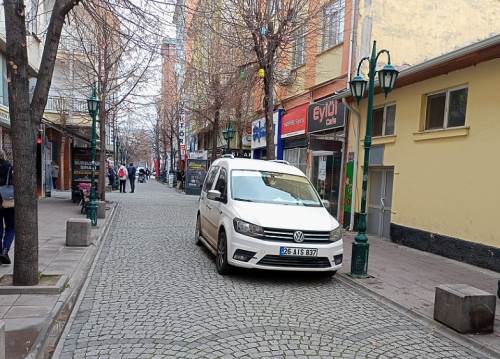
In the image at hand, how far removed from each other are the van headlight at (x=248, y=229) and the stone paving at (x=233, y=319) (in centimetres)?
78

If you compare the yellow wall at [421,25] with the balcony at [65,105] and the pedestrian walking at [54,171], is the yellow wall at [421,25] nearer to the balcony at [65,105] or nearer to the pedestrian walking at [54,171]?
the balcony at [65,105]

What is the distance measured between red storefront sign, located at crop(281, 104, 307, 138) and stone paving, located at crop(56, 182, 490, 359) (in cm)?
1031

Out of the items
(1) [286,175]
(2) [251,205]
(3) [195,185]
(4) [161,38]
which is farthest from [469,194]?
(3) [195,185]

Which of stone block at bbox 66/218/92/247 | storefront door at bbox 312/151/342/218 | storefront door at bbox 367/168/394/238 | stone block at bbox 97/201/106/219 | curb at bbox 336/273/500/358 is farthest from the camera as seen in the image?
storefront door at bbox 312/151/342/218

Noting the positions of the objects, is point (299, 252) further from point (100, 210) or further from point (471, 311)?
point (100, 210)

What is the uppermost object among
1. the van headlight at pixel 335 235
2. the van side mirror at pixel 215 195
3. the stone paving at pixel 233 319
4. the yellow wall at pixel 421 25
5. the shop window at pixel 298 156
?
the yellow wall at pixel 421 25

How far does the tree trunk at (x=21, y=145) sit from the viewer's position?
18.7 ft

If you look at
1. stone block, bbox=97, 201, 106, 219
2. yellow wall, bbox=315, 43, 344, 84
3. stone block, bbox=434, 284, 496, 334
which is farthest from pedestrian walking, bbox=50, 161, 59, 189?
stone block, bbox=434, 284, 496, 334

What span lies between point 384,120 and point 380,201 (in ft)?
7.47

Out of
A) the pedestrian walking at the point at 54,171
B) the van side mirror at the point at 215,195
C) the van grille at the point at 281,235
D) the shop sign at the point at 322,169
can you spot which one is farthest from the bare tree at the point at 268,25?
the pedestrian walking at the point at 54,171

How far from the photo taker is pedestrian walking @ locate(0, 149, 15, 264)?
6855 mm

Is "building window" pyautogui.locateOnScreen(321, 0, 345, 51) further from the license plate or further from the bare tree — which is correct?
the license plate

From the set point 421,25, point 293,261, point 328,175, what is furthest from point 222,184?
point 421,25

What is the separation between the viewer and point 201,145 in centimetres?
4600
